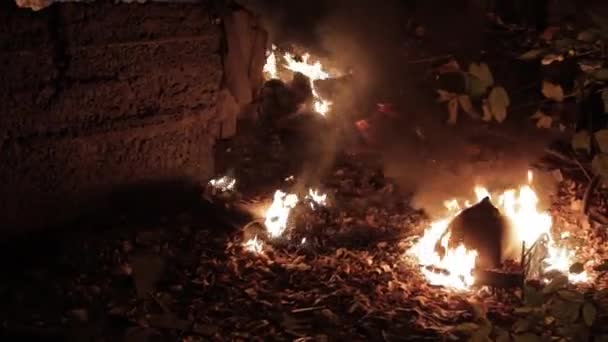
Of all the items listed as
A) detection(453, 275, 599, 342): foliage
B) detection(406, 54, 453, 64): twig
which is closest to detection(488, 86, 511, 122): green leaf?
detection(453, 275, 599, 342): foliage

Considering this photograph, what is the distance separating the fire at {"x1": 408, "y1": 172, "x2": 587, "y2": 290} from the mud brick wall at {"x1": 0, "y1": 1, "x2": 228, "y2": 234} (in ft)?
6.31

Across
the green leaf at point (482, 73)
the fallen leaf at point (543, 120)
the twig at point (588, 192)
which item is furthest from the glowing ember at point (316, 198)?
the green leaf at point (482, 73)

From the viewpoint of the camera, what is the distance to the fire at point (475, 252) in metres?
4.90

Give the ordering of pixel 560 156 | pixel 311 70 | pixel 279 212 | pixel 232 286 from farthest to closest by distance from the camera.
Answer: pixel 311 70 < pixel 560 156 < pixel 279 212 < pixel 232 286

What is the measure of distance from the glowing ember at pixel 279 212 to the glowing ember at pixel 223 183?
1.23 feet

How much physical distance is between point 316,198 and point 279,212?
1.16ft

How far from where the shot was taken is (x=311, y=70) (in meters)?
6.58

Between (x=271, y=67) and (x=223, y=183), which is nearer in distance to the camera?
(x=223, y=183)

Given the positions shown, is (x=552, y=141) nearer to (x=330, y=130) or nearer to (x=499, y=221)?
(x=499, y=221)

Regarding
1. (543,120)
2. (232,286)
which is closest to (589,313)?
(232,286)

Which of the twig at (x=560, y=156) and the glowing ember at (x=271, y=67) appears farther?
the glowing ember at (x=271, y=67)

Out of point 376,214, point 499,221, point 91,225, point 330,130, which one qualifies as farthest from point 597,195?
point 91,225

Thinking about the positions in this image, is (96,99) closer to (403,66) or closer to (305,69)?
(305,69)

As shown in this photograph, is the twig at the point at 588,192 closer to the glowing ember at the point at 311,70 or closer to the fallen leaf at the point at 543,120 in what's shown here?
the fallen leaf at the point at 543,120
